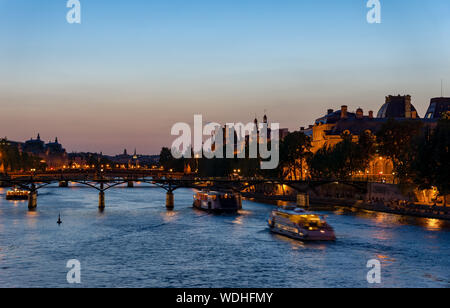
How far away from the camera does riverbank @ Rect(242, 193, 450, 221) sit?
64.9 metres

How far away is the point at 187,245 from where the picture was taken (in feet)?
165

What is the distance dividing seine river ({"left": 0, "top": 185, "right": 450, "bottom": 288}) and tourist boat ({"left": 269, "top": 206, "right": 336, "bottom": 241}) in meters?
0.93

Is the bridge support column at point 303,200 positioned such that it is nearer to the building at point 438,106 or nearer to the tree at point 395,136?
the tree at point 395,136

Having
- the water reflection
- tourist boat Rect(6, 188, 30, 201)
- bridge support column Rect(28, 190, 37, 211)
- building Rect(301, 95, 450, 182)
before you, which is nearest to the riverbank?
building Rect(301, 95, 450, 182)

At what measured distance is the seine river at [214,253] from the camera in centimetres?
3712

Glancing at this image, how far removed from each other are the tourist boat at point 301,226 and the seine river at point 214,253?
926mm

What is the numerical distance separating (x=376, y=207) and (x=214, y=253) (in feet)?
120

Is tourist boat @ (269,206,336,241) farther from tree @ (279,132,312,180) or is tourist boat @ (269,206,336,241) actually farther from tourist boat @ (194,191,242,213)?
tree @ (279,132,312,180)

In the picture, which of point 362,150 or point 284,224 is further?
point 362,150

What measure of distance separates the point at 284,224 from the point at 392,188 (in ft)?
97.3
